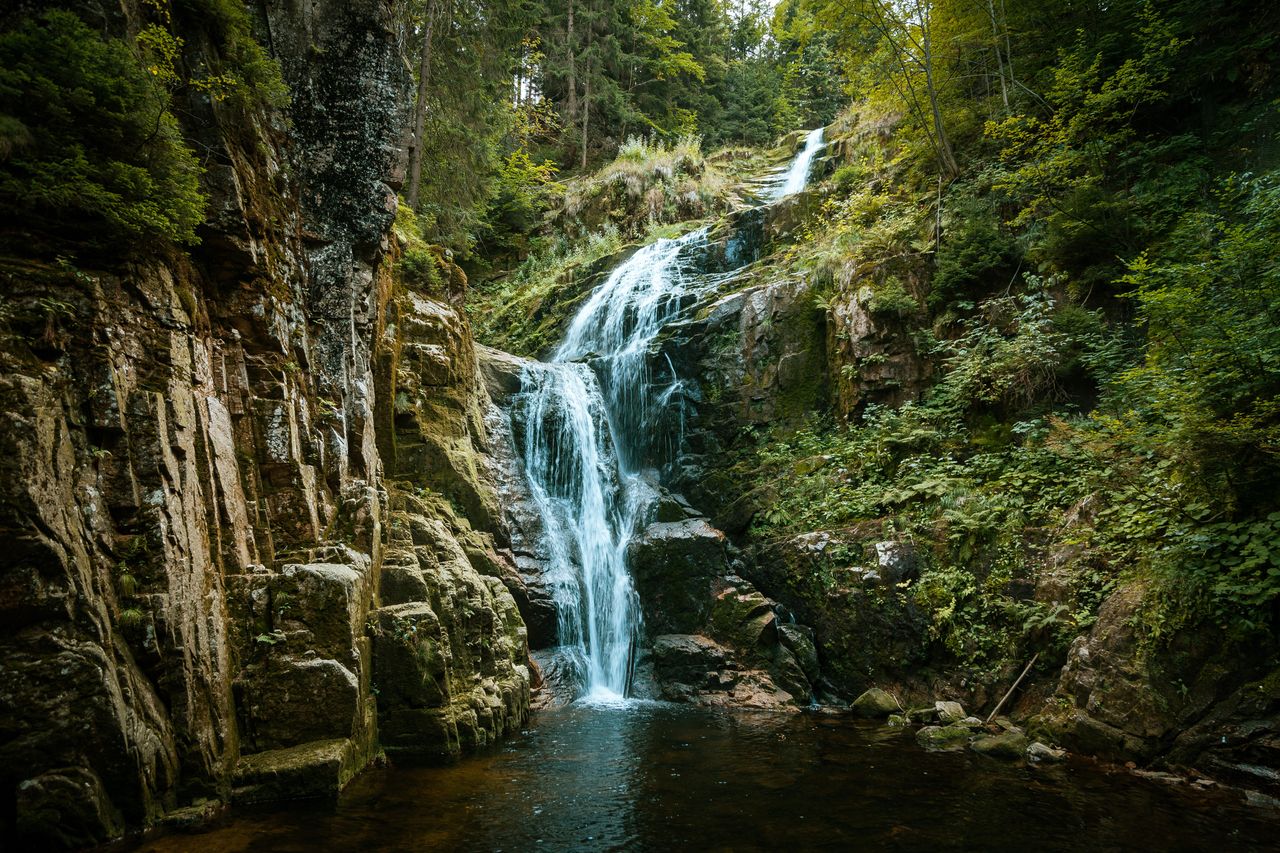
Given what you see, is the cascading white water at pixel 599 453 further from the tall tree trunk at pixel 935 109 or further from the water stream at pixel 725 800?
the tall tree trunk at pixel 935 109

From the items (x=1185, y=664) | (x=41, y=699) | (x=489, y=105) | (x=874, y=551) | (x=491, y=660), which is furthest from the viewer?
(x=489, y=105)

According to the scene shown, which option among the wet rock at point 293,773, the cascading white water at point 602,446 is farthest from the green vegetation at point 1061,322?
the wet rock at point 293,773

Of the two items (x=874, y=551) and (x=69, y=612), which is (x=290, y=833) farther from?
(x=874, y=551)

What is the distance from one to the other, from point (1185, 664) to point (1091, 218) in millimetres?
6322

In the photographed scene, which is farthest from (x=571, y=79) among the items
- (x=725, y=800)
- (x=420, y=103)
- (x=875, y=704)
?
(x=725, y=800)

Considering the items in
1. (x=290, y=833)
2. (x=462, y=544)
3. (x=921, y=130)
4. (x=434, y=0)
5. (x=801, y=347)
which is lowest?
(x=290, y=833)

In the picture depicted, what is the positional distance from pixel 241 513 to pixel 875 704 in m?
7.55

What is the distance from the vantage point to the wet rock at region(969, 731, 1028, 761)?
6.35 metres

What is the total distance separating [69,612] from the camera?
4.25 metres

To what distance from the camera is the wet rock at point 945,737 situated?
6785 millimetres

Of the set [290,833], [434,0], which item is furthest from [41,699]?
[434,0]

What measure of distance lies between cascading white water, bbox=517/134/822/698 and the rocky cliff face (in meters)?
1.91

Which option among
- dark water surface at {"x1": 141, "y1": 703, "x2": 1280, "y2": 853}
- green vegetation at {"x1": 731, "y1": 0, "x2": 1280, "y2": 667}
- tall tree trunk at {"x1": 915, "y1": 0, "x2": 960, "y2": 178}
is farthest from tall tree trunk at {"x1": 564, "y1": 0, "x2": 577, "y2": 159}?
dark water surface at {"x1": 141, "y1": 703, "x2": 1280, "y2": 853}

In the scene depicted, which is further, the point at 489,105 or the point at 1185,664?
the point at 489,105
